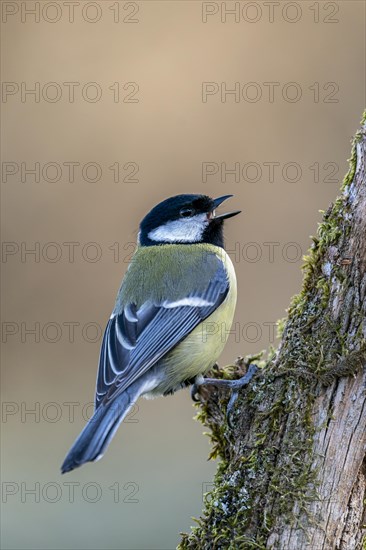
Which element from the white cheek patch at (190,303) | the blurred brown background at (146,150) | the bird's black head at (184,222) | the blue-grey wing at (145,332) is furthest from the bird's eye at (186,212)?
the blurred brown background at (146,150)

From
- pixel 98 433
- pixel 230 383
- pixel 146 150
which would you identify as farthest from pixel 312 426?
pixel 146 150

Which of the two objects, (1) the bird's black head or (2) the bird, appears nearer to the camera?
(2) the bird

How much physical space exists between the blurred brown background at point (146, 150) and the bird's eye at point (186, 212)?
5.71ft

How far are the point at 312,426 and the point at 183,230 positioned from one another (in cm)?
137

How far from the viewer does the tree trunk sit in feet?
6.31

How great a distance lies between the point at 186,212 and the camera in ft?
10.1

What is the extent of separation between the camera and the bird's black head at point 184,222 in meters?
3.05

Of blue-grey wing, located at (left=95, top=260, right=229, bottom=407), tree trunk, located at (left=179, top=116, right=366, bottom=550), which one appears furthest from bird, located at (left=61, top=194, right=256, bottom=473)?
tree trunk, located at (left=179, top=116, right=366, bottom=550)

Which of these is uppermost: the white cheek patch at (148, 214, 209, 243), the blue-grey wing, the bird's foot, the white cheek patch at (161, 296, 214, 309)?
the white cheek patch at (148, 214, 209, 243)

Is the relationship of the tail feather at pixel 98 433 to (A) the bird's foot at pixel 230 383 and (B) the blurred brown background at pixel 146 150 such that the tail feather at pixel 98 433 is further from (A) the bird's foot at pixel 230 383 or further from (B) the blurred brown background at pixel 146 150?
(B) the blurred brown background at pixel 146 150

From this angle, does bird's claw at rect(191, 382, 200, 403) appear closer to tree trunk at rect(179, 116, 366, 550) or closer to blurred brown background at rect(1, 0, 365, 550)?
tree trunk at rect(179, 116, 366, 550)

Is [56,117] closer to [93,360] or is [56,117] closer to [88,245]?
[88,245]

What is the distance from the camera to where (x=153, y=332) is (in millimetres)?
2664

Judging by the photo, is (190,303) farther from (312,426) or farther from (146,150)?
(146,150)
